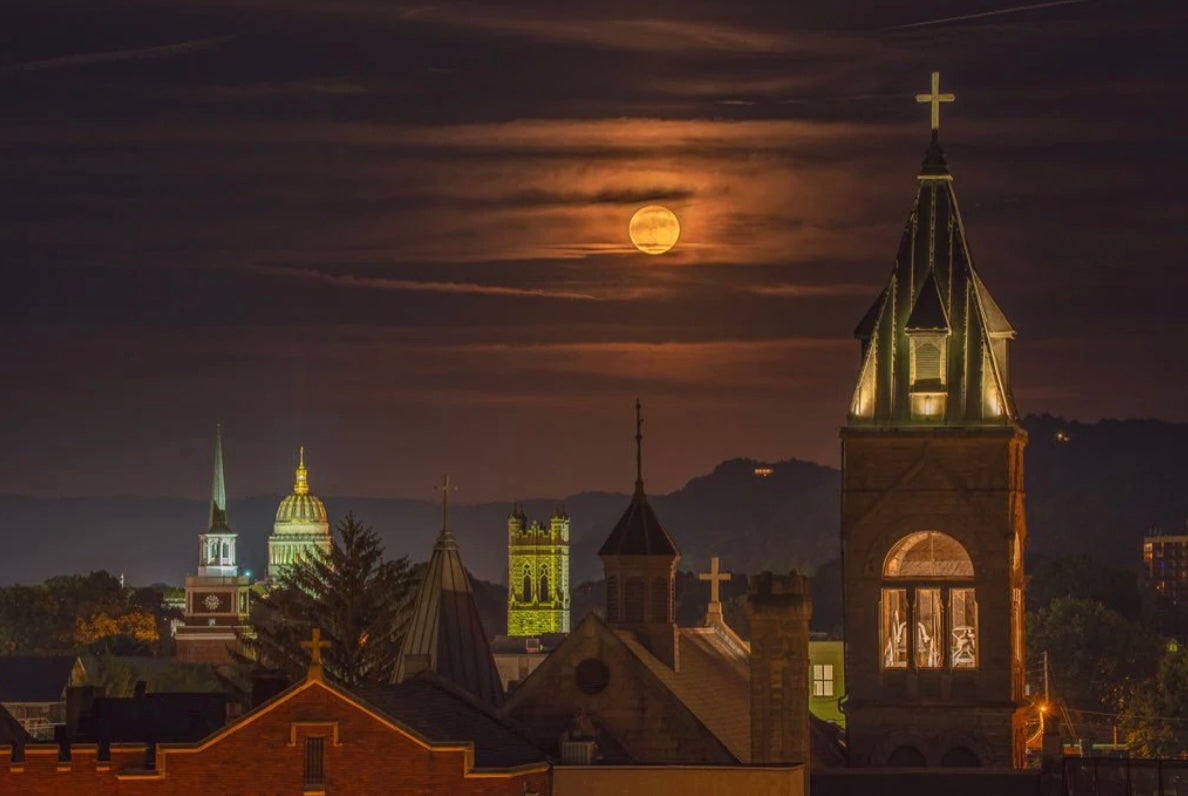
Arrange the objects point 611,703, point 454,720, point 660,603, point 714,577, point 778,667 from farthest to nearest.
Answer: point 714,577 → point 660,603 → point 611,703 → point 778,667 → point 454,720

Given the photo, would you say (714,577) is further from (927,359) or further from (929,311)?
(929,311)

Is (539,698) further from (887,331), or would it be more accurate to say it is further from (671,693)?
(887,331)

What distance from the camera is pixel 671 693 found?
90.3 meters

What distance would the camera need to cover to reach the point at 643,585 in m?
96.2

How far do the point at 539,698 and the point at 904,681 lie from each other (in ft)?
37.3

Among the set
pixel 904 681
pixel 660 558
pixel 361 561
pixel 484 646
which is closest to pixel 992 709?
pixel 904 681

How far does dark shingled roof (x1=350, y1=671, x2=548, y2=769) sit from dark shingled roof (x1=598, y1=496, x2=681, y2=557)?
26.1ft

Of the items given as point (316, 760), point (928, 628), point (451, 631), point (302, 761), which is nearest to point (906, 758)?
point (928, 628)

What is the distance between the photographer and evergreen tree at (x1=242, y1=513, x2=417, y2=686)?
141 m

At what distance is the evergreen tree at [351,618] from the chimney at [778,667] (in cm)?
4534

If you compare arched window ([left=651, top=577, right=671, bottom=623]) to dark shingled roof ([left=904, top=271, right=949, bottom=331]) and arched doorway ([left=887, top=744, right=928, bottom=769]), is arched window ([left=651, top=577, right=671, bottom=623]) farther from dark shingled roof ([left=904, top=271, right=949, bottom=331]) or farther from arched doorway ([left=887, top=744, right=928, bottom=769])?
dark shingled roof ([left=904, top=271, right=949, bottom=331])

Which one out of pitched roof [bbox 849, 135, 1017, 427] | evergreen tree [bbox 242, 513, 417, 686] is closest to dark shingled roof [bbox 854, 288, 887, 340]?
pitched roof [bbox 849, 135, 1017, 427]

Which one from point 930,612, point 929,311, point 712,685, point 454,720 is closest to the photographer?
point 454,720

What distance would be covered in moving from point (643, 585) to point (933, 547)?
7629 millimetres
